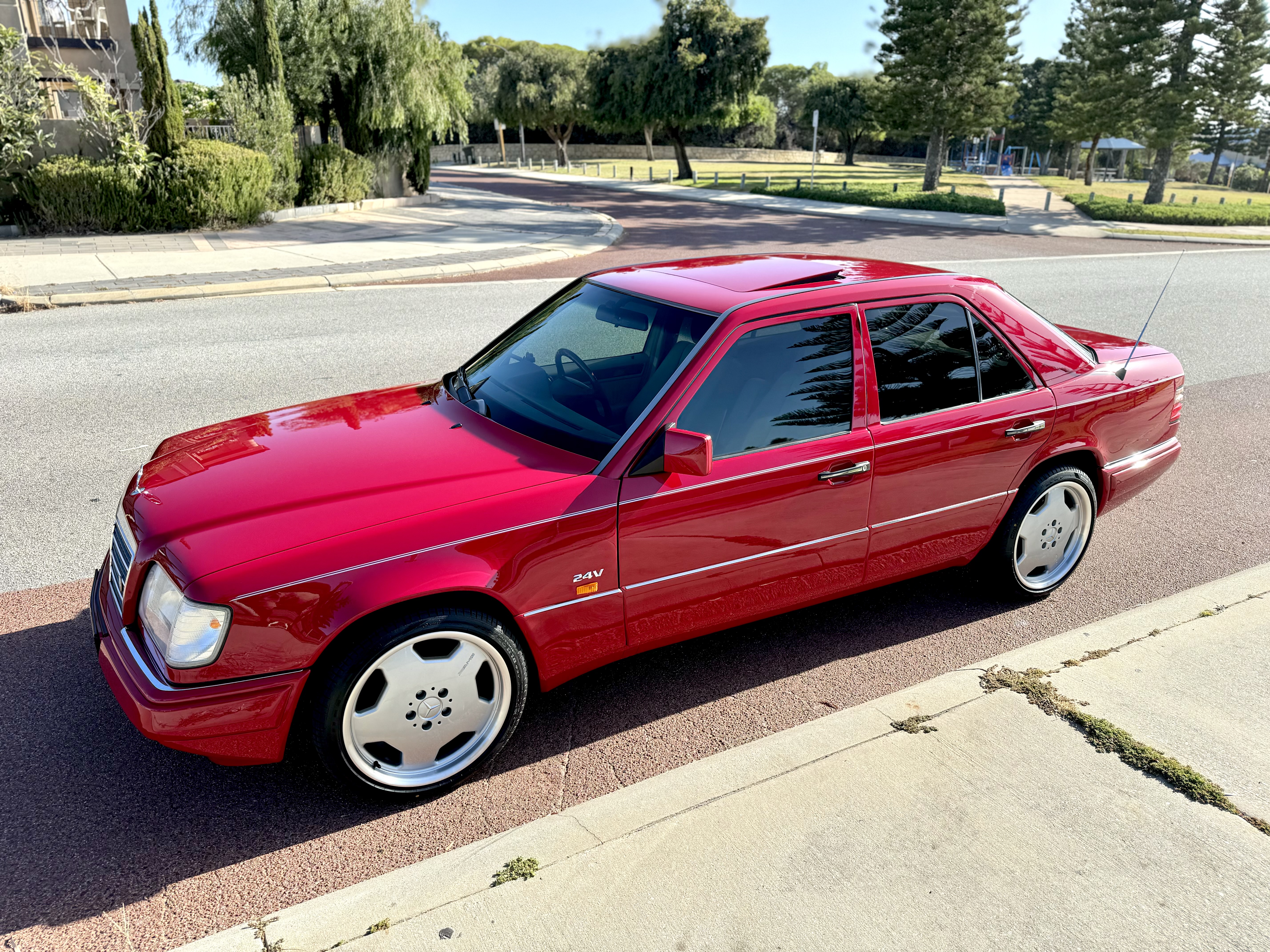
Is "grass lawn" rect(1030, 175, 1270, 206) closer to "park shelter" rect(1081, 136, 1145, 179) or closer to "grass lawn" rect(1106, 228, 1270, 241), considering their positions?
"park shelter" rect(1081, 136, 1145, 179)

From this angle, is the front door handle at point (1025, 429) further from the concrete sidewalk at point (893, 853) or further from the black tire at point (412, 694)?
the black tire at point (412, 694)

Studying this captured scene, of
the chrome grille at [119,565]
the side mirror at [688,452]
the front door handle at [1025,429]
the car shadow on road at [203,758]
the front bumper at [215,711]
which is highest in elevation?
Answer: the side mirror at [688,452]

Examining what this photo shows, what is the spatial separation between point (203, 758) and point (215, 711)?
26.8 inches

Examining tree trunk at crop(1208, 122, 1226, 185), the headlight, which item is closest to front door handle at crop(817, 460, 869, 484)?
the headlight

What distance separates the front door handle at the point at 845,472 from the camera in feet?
11.5

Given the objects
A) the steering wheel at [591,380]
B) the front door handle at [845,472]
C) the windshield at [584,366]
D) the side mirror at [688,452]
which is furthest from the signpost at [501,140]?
the side mirror at [688,452]

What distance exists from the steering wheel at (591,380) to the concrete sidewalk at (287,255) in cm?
1025

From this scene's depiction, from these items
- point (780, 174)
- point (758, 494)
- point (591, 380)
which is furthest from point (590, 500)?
point (780, 174)

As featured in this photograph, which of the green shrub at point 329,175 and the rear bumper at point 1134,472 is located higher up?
the green shrub at point 329,175

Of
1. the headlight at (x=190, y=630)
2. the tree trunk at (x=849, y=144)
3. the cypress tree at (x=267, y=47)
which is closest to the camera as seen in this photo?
the headlight at (x=190, y=630)

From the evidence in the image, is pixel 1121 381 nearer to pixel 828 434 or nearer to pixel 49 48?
pixel 828 434

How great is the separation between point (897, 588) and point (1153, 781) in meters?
1.76

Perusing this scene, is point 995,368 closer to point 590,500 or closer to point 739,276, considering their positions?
point 739,276

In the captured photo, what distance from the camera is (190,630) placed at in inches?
103
